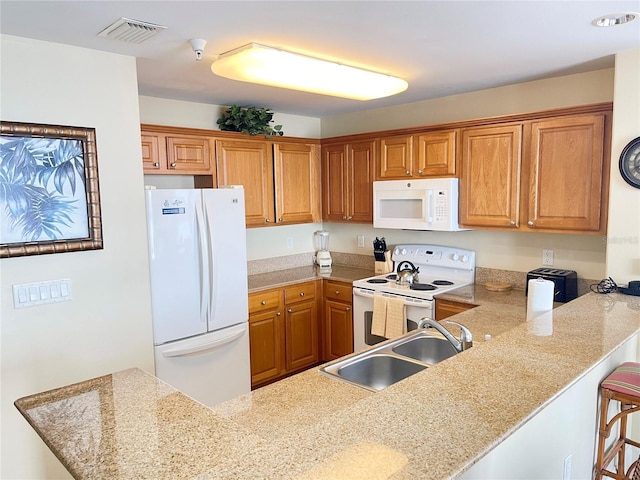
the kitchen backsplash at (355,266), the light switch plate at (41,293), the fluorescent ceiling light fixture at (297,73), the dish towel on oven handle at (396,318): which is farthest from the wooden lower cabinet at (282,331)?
the fluorescent ceiling light fixture at (297,73)

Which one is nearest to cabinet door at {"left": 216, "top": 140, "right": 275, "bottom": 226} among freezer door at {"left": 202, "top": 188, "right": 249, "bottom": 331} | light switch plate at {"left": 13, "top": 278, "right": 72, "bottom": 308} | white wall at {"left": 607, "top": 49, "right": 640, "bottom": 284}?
freezer door at {"left": 202, "top": 188, "right": 249, "bottom": 331}

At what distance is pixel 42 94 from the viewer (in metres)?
2.24

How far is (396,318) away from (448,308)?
1.30 ft

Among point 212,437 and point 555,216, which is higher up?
point 555,216

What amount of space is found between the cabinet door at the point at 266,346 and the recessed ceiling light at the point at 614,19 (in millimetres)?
2894

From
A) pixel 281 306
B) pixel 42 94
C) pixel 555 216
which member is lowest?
pixel 281 306

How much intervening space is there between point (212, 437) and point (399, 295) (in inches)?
96.9

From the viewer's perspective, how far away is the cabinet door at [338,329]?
3953mm

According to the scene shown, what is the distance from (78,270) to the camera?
238cm

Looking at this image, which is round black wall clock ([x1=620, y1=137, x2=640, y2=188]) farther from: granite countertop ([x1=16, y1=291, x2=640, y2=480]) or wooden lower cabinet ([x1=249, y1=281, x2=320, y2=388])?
wooden lower cabinet ([x1=249, y1=281, x2=320, y2=388])

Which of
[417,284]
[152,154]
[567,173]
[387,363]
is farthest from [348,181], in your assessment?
[387,363]

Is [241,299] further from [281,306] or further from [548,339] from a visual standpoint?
[548,339]

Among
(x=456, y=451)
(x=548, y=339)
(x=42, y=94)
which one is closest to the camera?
(x=456, y=451)

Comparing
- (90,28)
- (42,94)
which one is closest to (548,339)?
(90,28)
